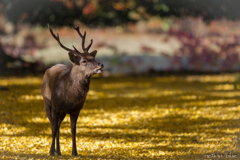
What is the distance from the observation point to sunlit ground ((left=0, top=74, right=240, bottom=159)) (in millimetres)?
5832

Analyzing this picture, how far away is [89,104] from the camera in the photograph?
1126 cm

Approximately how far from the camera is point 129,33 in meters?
20.2

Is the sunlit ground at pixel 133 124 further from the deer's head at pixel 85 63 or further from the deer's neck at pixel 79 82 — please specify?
the deer's head at pixel 85 63

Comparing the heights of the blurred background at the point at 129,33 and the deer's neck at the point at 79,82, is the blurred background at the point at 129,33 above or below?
above

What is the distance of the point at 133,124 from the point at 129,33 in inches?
488

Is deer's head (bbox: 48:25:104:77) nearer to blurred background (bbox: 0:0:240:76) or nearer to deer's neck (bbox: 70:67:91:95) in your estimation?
deer's neck (bbox: 70:67:91:95)

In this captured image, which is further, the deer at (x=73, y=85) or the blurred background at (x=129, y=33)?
the blurred background at (x=129, y=33)

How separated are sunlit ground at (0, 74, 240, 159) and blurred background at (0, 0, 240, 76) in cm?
441

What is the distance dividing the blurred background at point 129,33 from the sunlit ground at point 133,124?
4406 mm

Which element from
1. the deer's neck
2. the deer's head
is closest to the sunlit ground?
the deer's neck

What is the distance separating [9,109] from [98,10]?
10384mm

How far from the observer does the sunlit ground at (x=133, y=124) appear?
5.83 meters

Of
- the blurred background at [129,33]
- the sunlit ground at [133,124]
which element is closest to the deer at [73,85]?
the sunlit ground at [133,124]

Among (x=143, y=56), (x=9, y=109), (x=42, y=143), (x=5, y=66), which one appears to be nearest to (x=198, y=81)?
(x=143, y=56)
